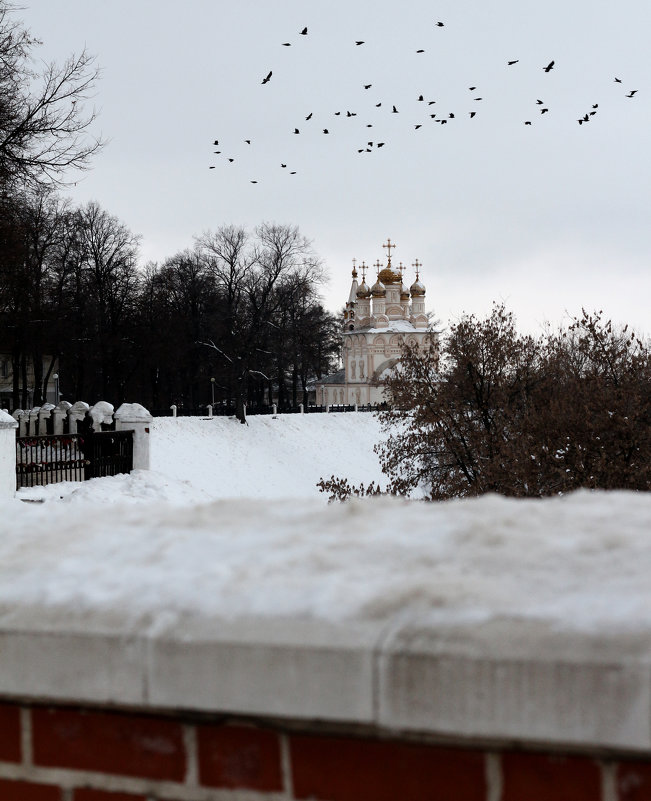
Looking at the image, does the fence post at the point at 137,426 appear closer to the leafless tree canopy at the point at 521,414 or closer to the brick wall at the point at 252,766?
the leafless tree canopy at the point at 521,414

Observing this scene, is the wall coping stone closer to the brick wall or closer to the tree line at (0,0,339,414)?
the brick wall

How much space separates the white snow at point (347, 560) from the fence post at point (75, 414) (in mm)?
22314

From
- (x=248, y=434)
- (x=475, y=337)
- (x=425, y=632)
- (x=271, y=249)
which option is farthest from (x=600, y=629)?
(x=271, y=249)

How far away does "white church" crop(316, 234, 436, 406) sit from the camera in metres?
83.1

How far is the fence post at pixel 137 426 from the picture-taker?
24188 millimetres

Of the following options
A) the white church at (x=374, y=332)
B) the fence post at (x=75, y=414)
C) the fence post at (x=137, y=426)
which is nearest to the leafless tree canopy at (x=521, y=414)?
the fence post at (x=137, y=426)

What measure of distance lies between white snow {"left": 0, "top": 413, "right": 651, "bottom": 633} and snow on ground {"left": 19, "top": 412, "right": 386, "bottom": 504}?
103 feet

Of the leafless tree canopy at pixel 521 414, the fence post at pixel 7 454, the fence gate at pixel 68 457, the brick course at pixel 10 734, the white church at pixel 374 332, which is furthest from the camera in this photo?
the white church at pixel 374 332

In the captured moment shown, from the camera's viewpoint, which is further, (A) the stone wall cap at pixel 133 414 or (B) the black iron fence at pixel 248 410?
(B) the black iron fence at pixel 248 410

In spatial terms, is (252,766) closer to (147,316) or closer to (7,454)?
(7,454)

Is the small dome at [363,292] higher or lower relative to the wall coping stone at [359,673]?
higher

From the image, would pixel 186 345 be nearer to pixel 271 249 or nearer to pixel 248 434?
pixel 271 249

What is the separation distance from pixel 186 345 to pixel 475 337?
36.6 meters

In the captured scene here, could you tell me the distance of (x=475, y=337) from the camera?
23.8 m
